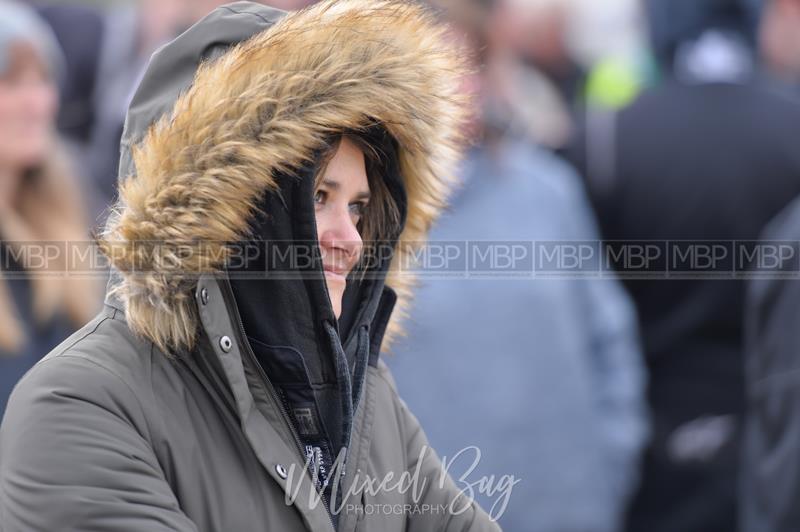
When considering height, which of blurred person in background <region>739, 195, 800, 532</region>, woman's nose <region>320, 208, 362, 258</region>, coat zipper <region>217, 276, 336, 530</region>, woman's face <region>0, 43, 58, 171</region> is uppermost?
woman's face <region>0, 43, 58, 171</region>

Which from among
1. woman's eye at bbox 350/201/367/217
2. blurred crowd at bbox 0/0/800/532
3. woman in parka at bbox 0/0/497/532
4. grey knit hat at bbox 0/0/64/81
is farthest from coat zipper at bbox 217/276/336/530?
grey knit hat at bbox 0/0/64/81

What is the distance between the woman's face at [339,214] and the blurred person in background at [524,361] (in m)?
1.42

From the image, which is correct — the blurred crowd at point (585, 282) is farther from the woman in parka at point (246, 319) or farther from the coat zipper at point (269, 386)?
the coat zipper at point (269, 386)

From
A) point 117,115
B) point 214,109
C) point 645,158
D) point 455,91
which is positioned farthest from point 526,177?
point 214,109

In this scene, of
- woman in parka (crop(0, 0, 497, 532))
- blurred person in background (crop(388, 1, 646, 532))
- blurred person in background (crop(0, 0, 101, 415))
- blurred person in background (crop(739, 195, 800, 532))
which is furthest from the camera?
blurred person in background (crop(388, 1, 646, 532))

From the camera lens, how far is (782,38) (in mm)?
5699

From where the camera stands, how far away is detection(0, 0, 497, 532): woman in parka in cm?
219

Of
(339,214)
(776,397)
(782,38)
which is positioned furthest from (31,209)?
A: (782,38)

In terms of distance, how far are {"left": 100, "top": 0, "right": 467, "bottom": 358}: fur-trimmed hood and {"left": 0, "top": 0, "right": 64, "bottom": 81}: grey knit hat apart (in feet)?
6.46

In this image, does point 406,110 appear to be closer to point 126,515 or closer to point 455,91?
point 455,91

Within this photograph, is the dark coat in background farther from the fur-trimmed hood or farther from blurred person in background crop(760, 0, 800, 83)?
the fur-trimmed hood

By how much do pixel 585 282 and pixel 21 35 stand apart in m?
1.95

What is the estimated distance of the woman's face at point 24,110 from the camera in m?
4.31

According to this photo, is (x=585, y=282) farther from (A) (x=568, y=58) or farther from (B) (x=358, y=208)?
(A) (x=568, y=58)
